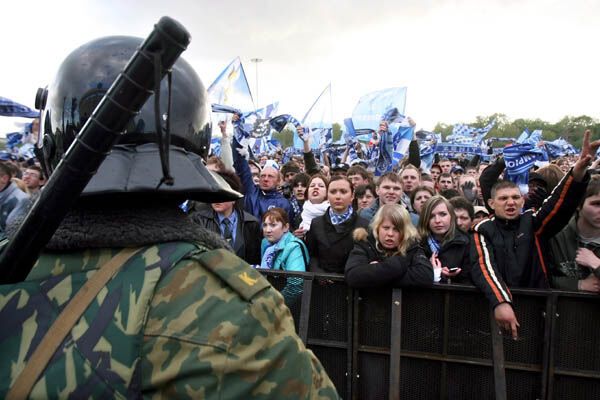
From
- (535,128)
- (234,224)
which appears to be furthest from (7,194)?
(535,128)

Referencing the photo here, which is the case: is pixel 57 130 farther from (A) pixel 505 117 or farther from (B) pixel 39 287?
(A) pixel 505 117

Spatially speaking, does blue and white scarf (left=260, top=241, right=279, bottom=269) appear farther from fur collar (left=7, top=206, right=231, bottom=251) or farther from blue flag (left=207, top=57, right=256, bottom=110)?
blue flag (left=207, top=57, right=256, bottom=110)

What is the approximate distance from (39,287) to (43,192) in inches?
8.4

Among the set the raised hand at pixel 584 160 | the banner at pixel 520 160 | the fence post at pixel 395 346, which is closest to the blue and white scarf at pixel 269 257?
the fence post at pixel 395 346

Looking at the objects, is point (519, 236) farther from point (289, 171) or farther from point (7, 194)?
point (7, 194)

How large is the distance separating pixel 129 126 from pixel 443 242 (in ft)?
10.9

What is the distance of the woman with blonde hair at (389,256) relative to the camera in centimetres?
337

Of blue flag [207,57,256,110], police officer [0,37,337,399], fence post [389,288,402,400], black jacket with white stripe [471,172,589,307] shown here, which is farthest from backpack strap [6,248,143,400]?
blue flag [207,57,256,110]

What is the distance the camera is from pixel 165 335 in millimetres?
933

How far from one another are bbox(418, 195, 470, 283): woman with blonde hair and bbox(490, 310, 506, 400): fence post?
1.74 ft

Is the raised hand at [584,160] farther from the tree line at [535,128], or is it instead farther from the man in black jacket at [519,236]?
the tree line at [535,128]

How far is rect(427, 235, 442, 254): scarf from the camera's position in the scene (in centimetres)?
403

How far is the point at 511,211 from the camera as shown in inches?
143

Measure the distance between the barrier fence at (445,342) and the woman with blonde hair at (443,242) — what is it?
0.40 metres
